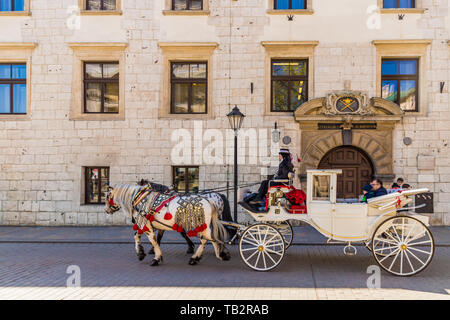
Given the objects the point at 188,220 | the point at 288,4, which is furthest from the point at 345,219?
the point at 288,4

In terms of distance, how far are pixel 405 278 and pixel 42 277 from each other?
20.8 feet

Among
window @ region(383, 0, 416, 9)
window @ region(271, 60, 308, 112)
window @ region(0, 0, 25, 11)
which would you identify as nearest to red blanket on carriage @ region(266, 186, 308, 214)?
window @ region(271, 60, 308, 112)

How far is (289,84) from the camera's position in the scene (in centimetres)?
1335

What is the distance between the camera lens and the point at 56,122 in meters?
13.5

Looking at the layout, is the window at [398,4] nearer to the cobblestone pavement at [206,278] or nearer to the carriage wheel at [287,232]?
the cobblestone pavement at [206,278]

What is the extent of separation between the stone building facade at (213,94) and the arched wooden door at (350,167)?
4.0 inches

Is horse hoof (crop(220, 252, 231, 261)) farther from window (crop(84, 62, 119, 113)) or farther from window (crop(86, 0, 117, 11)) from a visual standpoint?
window (crop(86, 0, 117, 11))

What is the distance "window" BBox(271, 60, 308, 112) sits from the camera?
43.7 ft

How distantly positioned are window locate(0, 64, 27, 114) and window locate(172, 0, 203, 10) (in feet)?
18.9

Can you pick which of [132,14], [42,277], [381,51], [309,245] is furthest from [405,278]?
[132,14]

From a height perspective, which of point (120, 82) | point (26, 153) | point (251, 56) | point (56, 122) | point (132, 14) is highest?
point (132, 14)

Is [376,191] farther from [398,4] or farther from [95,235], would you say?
[398,4]

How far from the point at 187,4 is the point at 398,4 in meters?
7.19
